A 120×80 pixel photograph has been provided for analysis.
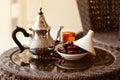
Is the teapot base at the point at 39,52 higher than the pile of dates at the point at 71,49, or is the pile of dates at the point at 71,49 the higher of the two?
the pile of dates at the point at 71,49

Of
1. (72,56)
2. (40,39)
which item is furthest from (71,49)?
(40,39)

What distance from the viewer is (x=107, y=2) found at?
6.70 ft

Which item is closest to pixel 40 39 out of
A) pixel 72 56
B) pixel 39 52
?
pixel 39 52

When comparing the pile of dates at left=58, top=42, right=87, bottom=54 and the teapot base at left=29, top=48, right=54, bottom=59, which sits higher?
the pile of dates at left=58, top=42, right=87, bottom=54

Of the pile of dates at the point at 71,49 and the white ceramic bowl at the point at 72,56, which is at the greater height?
the pile of dates at the point at 71,49

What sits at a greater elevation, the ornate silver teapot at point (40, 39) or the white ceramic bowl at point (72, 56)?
the ornate silver teapot at point (40, 39)

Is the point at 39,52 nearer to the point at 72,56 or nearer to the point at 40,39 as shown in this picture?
the point at 40,39

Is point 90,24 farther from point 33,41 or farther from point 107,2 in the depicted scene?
point 33,41

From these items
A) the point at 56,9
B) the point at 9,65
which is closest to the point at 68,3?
the point at 56,9

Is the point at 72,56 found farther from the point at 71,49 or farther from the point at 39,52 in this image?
the point at 39,52

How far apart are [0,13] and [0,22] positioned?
75mm

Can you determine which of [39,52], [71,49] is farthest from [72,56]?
[39,52]

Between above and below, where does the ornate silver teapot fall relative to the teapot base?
above

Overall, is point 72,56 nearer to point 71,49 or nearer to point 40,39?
point 71,49
